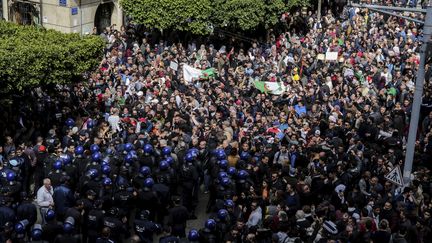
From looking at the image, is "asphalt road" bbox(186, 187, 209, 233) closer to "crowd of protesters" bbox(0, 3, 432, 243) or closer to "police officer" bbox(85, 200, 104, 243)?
"crowd of protesters" bbox(0, 3, 432, 243)

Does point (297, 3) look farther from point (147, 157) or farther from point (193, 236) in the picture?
point (193, 236)

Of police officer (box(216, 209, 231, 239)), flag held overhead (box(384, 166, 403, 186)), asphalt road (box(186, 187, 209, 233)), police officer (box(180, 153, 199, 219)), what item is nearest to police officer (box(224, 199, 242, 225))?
police officer (box(216, 209, 231, 239))

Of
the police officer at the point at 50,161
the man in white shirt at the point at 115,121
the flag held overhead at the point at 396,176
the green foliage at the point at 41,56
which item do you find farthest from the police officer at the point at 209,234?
the green foliage at the point at 41,56

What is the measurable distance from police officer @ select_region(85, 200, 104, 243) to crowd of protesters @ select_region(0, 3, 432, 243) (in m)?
0.03

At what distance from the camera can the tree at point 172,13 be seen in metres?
30.6

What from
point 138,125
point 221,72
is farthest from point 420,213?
point 221,72

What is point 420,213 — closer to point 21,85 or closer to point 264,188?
point 264,188

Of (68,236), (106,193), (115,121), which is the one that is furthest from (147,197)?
(115,121)

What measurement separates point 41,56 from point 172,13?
10.7m

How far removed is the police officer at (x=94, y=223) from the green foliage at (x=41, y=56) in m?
6.50

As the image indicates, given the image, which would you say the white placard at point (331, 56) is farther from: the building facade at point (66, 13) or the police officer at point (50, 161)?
the police officer at point (50, 161)

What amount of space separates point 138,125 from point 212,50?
9.08 m

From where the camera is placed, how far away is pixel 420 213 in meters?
15.8

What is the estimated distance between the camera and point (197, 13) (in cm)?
3081
